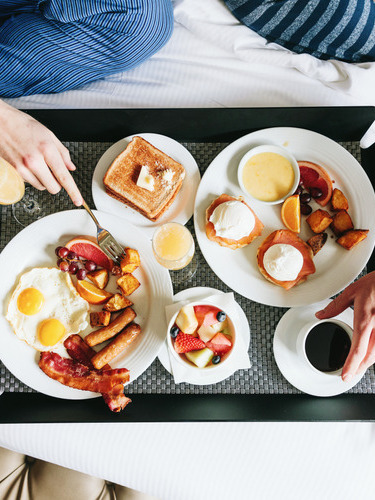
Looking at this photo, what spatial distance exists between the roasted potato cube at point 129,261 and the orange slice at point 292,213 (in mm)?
456

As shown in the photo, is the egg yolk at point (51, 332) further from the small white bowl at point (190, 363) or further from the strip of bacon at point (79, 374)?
the small white bowl at point (190, 363)

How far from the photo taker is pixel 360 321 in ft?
3.51

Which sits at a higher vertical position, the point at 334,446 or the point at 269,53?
the point at 269,53

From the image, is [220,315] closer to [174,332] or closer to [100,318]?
[174,332]

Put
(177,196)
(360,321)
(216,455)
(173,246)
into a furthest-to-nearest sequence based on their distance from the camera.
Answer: (216,455) < (177,196) < (173,246) < (360,321)

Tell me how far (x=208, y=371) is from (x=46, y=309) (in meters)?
0.53

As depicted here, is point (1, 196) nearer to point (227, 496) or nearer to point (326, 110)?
point (326, 110)

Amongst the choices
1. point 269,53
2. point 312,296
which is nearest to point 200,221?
point 312,296

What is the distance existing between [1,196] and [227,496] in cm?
120

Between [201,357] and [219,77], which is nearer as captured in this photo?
[201,357]

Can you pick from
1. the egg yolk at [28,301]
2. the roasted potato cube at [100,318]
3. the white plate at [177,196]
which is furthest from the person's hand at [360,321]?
the egg yolk at [28,301]

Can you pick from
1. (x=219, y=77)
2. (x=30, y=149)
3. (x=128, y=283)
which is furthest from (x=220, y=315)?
(x=219, y=77)

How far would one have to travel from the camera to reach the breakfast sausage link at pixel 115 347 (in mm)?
1188

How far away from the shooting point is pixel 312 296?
1.21 meters
